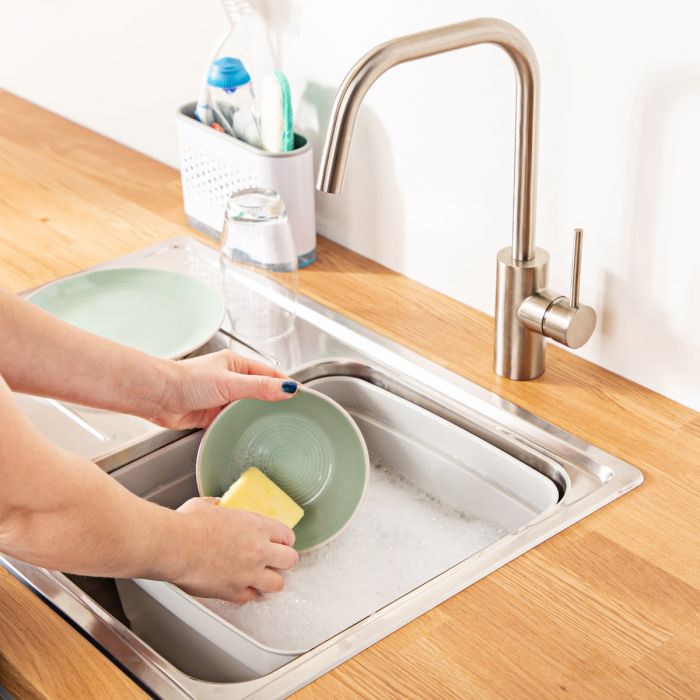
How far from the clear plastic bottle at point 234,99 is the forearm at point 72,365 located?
0.44 meters

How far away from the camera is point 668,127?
1063mm

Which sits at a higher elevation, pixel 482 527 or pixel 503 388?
pixel 503 388

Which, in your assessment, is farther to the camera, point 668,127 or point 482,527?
point 482,527

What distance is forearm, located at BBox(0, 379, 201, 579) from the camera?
809 millimetres

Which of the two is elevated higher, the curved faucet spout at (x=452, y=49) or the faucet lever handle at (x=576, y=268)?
the curved faucet spout at (x=452, y=49)

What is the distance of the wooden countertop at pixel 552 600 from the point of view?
0.84m

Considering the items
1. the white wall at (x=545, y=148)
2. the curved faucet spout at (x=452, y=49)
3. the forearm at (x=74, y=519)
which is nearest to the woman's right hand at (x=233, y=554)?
the forearm at (x=74, y=519)

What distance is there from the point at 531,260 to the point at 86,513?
53 centimetres

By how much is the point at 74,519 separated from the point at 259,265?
60 centimetres

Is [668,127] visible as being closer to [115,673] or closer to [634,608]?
[634,608]

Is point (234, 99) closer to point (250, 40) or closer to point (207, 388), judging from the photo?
point (250, 40)

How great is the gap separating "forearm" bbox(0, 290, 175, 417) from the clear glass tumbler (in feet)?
0.80

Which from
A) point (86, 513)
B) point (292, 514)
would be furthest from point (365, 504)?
point (86, 513)

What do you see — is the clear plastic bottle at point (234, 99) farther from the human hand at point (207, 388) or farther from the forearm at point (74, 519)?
the forearm at point (74, 519)
